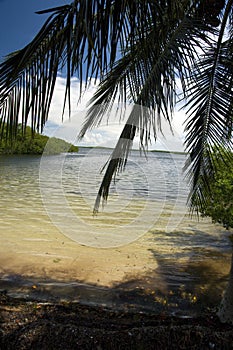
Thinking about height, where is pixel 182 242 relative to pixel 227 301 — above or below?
below

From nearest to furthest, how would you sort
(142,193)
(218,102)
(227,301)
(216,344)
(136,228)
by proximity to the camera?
(216,344) → (218,102) → (227,301) → (136,228) → (142,193)

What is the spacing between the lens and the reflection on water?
15.5 feet

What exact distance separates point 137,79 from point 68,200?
11.5m

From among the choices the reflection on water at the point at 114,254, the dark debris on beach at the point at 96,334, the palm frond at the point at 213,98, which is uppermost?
the palm frond at the point at 213,98

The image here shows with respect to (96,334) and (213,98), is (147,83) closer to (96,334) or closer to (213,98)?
(213,98)

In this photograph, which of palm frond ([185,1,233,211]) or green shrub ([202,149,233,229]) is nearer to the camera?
palm frond ([185,1,233,211])

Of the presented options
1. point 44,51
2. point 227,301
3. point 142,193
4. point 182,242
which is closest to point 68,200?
point 142,193

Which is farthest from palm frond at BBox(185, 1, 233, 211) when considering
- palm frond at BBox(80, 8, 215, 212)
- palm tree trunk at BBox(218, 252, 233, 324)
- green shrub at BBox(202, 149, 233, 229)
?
green shrub at BBox(202, 149, 233, 229)

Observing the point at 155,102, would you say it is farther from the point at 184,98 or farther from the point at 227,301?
the point at 227,301

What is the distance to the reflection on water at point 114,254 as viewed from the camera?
4.73 meters

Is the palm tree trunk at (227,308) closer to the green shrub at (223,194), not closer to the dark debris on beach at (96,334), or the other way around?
the dark debris on beach at (96,334)

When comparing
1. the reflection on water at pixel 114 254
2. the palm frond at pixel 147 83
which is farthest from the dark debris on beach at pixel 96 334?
the palm frond at pixel 147 83

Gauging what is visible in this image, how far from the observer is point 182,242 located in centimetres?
824

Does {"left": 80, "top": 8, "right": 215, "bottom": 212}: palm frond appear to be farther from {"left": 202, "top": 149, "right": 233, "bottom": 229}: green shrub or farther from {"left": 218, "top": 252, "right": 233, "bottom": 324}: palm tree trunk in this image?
{"left": 202, "top": 149, "right": 233, "bottom": 229}: green shrub
